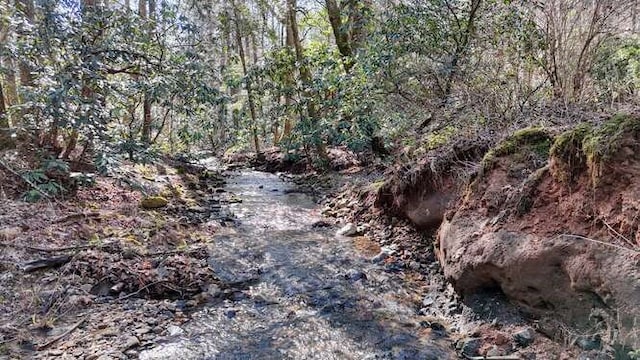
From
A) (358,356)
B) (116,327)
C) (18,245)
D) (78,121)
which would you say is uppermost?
(78,121)

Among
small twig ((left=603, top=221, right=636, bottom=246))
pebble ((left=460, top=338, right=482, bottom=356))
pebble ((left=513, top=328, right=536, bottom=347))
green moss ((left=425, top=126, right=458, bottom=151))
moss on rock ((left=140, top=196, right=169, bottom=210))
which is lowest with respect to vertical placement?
pebble ((left=460, top=338, right=482, bottom=356))

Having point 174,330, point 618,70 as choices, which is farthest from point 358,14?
point 174,330

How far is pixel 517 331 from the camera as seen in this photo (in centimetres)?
323

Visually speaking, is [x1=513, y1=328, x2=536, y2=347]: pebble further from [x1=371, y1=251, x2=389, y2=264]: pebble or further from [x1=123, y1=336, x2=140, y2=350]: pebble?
[x1=123, y1=336, x2=140, y2=350]: pebble

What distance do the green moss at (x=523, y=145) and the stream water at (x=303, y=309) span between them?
1.62m

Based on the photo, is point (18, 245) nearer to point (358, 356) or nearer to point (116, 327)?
point (116, 327)

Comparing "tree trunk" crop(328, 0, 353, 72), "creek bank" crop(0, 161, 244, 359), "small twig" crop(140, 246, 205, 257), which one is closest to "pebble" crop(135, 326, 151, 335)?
"creek bank" crop(0, 161, 244, 359)

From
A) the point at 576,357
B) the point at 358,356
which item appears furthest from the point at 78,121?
the point at 576,357

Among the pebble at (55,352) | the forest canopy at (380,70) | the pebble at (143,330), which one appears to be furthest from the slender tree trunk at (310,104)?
the pebble at (55,352)

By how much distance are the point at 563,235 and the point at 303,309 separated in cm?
239

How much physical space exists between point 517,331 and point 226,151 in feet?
54.9

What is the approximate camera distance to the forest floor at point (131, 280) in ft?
10.9

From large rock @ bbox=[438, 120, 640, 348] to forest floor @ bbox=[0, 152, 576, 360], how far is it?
283mm

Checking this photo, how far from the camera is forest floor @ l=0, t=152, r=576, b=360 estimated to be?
332 cm
